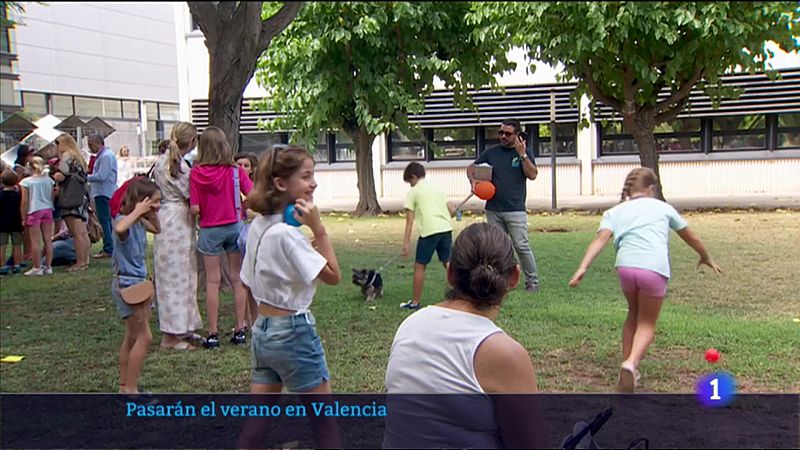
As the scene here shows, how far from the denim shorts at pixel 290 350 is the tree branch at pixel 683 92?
14050 millimetres

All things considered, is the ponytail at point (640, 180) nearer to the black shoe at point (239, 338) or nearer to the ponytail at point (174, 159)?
the black shoe at point (239, 338)

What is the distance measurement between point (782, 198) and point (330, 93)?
1116 cm

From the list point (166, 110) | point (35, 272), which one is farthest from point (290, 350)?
point (35, 272)

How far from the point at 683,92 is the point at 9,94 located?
1256cm

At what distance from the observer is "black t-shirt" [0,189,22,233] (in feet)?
35.3

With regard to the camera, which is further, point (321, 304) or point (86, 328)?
point (321, 304)

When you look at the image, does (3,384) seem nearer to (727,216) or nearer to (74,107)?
(74,107)

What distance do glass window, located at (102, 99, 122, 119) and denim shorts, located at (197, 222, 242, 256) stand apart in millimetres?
1139

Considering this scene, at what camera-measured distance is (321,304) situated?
8.16m

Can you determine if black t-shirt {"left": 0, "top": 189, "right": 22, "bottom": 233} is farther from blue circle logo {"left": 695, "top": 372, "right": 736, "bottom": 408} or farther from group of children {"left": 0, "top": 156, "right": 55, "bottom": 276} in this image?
blue circle logo {"left": 695, "top": 372, "right": 736, "bottom": 408}

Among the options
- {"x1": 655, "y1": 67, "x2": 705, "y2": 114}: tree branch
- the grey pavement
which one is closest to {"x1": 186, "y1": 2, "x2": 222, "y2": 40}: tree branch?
{"x1": 655, "y1": 67, "x2": 705, "y2": 114}: tree branch

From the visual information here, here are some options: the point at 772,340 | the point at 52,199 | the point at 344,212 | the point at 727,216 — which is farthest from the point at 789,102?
the point at 52,199

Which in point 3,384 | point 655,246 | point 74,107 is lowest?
point 3,384

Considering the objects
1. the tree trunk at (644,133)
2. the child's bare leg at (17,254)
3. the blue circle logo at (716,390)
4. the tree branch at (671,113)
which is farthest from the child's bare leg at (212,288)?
the tree branch at (671,113)
